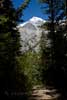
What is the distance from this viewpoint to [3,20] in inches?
496

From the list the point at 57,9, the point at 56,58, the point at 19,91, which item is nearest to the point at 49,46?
the point at 56,58

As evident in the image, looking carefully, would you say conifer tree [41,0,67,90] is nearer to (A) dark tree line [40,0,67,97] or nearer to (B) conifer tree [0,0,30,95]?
(A) dark tree line [40,0,67,97]

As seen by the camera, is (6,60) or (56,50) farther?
(56,50)

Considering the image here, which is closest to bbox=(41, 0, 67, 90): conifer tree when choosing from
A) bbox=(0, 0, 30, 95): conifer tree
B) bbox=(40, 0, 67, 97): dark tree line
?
bbox=(40, 0, 67, 97): dark tree line

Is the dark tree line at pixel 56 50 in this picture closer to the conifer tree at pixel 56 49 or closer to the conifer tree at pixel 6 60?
the conifer tree at pixel 56 49

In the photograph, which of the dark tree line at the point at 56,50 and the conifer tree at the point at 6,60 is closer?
the conifer tree at the point at 6,60

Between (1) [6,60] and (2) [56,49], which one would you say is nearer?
(1) [6,60]

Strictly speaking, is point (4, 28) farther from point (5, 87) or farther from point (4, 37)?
point (5, 87)

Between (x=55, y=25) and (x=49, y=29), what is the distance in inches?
21.8

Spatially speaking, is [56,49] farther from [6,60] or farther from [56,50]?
[6,60]

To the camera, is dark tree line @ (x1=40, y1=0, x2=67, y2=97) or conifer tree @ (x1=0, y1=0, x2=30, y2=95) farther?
dark tree line @ (x1=40, y1=0, x2=67, y2=97)

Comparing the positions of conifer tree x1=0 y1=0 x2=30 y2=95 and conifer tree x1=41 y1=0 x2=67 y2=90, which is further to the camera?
conifer tree x1=41 y1=0 x2=67 y2=90

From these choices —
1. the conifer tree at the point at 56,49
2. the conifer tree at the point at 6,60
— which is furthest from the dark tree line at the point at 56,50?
the conifer tree at the point at 6,60

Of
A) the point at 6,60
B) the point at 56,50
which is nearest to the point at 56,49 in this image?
the point at 56,50
